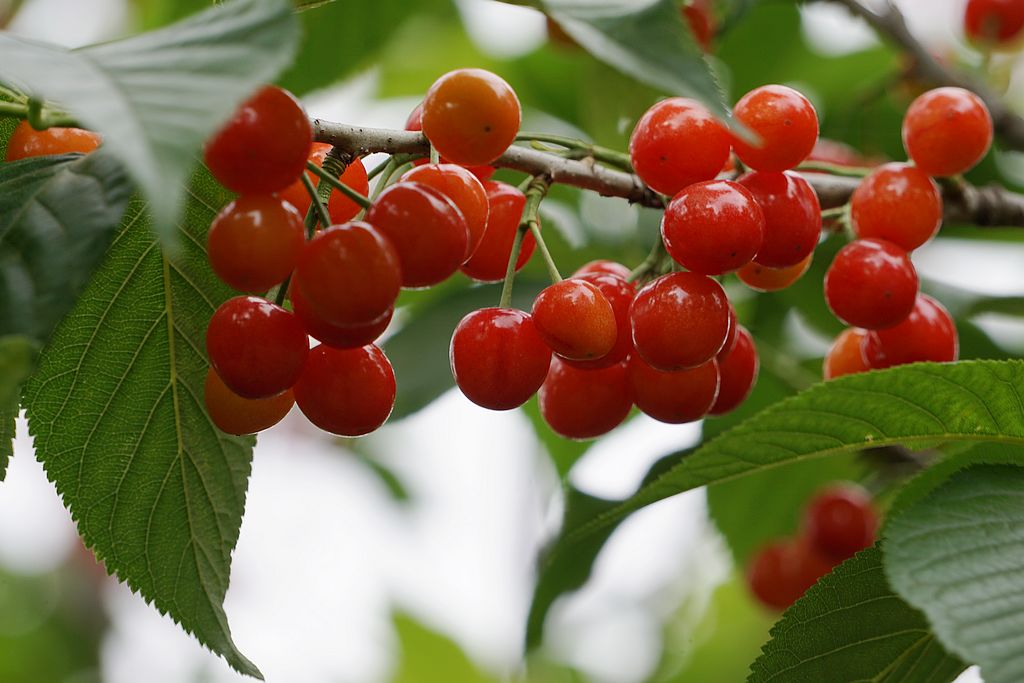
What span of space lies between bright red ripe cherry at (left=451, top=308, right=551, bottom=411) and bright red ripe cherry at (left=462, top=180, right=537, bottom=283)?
0.33 ft

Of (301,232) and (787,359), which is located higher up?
(301,232)

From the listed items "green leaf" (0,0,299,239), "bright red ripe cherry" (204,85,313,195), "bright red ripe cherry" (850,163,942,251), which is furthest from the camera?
"bright red ripe cherry" (850,163,942,251)

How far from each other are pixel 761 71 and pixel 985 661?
218 centimetres

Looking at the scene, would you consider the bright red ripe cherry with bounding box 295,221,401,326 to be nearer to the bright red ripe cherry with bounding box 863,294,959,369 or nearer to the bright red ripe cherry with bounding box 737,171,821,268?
the bright red ripe cherry with bounding box 737,171,821,268

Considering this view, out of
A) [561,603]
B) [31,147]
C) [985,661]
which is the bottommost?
[561,603]

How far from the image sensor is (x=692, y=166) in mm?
1325

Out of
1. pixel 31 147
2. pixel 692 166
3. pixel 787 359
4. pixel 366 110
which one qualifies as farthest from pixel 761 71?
pixel 31 147

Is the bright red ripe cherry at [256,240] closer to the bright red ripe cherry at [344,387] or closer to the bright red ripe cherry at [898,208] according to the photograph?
the bright red ripe cherry at [344,387]

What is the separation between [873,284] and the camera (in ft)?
4.80

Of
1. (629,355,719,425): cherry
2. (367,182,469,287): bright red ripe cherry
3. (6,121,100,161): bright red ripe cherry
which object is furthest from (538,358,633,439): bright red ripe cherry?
(6,121,100,161): bright red ripe cherry

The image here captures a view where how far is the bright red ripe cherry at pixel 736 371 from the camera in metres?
1.53

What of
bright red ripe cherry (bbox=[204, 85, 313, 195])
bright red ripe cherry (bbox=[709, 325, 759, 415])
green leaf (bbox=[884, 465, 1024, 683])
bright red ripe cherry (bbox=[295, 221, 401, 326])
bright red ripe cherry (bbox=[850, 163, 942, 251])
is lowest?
bright red ripe cherry (bbox=[709, 325, 759, 415])

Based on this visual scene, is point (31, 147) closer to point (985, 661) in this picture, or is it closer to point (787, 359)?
point (985, 661)

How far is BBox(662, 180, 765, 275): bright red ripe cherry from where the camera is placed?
1.24 meters
